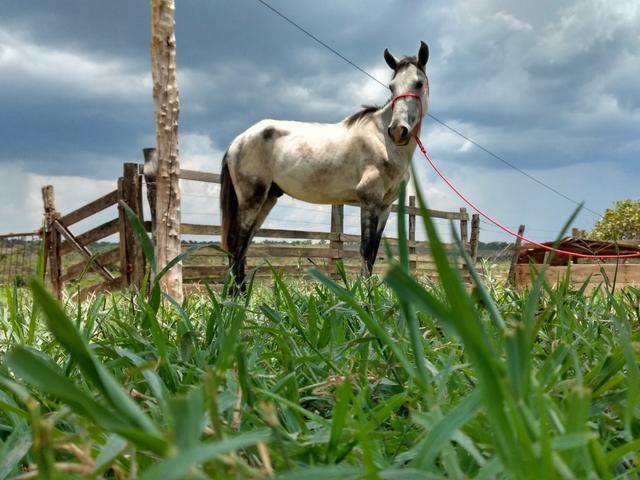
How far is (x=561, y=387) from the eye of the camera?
20.6 inches

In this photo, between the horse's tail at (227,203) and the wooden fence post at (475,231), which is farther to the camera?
the wooden fence post at (475,231)

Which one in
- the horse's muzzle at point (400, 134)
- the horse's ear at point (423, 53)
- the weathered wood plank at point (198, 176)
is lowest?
the weathered wood plank at point (198, 176)

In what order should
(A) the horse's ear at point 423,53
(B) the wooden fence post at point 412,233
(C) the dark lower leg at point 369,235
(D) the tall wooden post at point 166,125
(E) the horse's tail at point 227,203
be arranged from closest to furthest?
(D) the tall wooden post at point 166,125 < (C) the dark lower leg at point 369,235 < (A) the horse's ear at point 423,53 < (E) the horse's tail at point 227,203 < (B) the wooden fence post at point 412,233

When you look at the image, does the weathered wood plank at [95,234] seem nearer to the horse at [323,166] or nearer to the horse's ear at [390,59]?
the horse at [323,166]

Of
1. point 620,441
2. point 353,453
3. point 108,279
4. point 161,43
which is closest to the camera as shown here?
point 353,453

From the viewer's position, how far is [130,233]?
7766 mm

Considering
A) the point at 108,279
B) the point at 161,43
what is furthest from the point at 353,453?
the point at 108,279

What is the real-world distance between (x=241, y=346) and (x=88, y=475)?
0.54ft

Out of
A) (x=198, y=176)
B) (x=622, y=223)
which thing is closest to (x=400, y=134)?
(x=198, y=176)

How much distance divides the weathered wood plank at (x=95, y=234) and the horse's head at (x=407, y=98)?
4.67 meters

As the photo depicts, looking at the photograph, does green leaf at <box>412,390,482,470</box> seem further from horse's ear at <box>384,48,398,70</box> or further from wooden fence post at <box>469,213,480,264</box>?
wooden fence post at <box>469,213,480,264</box>

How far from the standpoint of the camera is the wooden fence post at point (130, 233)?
7478 millimetres

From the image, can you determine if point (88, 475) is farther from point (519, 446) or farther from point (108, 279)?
point (108, 279)

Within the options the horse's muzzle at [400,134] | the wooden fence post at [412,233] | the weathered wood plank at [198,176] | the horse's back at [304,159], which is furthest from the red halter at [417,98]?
the wooden fence post at [412,233]
